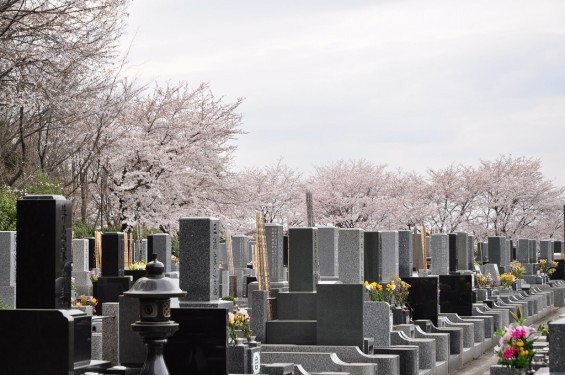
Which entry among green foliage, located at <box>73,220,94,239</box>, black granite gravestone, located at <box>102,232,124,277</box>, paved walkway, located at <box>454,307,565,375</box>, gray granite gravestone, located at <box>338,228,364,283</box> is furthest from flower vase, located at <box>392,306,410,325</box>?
green foliage, located at <box>73,220,94,239</box>

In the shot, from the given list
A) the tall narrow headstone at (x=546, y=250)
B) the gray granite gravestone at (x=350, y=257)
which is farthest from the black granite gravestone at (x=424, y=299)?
the tall narrow headstone at (x=546, y=250)

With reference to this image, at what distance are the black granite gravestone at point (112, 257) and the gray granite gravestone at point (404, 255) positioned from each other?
574cm

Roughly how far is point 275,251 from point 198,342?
10179mm

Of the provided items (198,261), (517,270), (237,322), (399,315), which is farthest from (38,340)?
(517,270)

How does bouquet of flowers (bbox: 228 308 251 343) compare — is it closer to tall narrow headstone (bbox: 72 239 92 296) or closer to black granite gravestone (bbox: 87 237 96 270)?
tall narrow headstone (bbox: 72 239 92 296)

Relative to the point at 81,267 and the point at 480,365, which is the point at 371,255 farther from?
the point at 81,267

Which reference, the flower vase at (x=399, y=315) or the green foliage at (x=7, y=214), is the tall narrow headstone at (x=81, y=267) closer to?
the green foliage at (x=7, y=214)

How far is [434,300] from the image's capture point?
21.0 meters

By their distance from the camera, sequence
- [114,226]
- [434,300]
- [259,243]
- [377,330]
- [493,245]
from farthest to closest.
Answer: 1. [493,245]
2. [114,226]
3. [434,300]
4. [259,243]
5. [377,330]

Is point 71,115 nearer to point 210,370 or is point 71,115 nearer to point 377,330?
point 377,330

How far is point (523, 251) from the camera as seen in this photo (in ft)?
148

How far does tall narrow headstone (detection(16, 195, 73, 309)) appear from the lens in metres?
9.21

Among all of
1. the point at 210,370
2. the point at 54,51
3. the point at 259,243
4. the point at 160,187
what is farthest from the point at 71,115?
the point at 210,370

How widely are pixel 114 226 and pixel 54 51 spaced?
17596mm
